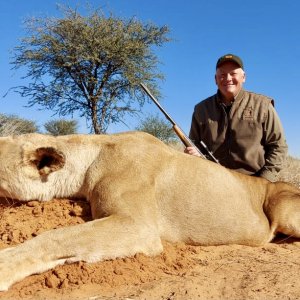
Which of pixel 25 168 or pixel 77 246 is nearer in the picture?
pixel 77 246

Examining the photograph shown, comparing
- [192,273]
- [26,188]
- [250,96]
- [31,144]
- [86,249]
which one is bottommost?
[192,273]

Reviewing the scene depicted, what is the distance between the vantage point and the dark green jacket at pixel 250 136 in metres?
6.92

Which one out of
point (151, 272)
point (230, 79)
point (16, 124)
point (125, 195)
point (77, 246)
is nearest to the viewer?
point (77, 246)

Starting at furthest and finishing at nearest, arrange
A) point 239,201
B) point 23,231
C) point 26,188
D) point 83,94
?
point 83,94 → point 239,201 → point 26,188 → point 23,231

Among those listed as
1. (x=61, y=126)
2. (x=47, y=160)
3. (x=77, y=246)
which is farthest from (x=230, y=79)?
(x=61, y=126)

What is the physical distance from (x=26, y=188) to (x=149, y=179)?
1118 mm

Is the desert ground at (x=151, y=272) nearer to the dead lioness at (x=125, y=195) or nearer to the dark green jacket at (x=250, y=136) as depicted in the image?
the dead lioness at (x=125, y=195)

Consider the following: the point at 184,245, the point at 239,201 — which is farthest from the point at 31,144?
the point at 239,201

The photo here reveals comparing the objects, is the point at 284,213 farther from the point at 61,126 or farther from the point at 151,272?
the point at 61,126

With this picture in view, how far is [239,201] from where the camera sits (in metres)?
4.91

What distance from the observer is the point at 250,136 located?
694 centimetres

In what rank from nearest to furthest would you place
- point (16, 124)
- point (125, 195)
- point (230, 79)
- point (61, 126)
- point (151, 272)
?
1. point (151, 272)
2. point (125, 195)
3. point (230, 79)
4. point (16, 124)
5. point (61, 126)

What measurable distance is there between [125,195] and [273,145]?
3600 mm

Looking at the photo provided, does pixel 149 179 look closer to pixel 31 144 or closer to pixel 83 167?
pixel 83 167
